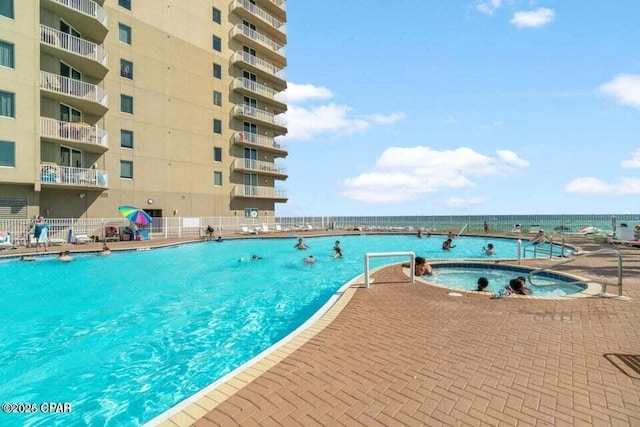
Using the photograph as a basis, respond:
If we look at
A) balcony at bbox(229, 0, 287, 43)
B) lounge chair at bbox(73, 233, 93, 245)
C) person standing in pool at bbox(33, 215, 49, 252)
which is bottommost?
lounge chair at bbox(73, 233, 93, 245)

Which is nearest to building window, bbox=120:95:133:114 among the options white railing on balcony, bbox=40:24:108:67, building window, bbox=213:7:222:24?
white railing on balcony, bbox=40:24:108:67

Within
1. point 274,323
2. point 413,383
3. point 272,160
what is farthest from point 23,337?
point 272,160

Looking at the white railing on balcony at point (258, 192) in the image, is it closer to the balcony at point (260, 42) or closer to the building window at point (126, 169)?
the building window at point (126, 169)

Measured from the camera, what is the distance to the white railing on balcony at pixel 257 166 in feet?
114

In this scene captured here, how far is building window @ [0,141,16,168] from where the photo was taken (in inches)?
714

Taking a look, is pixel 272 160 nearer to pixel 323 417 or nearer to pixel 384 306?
pixel 384 306

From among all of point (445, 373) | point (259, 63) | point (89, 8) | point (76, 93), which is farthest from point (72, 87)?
point (445, 373)

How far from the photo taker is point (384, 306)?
6848 mm

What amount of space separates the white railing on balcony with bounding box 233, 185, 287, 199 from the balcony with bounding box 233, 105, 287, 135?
7525 mm

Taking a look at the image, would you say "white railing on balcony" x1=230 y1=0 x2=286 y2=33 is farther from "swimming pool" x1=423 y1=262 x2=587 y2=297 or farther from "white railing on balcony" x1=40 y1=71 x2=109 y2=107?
"swimming pool" x1=423 y1=262 x2=587 y2=297

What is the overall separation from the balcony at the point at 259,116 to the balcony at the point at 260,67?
13.8ft

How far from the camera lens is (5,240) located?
17797mm

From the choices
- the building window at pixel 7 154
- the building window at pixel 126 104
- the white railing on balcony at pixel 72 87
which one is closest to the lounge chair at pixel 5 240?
the building window at pixel 7 154

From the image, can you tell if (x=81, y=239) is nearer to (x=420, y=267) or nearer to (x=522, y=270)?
(x=420, y=267)
